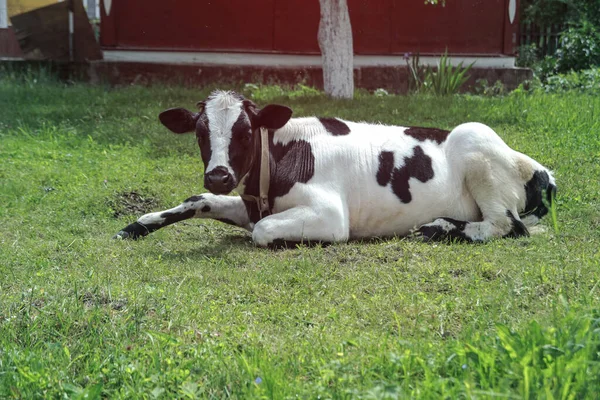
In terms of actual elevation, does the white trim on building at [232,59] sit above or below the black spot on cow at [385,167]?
above

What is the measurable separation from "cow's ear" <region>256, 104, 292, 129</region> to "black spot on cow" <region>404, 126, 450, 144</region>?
1.21m

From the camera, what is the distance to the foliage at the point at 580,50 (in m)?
20.1

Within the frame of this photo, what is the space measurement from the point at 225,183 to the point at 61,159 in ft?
14.1

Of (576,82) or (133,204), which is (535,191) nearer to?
(133,204)

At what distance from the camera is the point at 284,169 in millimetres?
6922

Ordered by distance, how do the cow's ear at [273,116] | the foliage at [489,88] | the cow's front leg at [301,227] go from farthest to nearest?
the foliage at [489,88] < the cow's ear at [273,116] < the cow's front leg at [301,227]

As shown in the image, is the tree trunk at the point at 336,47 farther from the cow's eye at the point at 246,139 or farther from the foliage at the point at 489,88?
the cow's eye at the point at 246,139

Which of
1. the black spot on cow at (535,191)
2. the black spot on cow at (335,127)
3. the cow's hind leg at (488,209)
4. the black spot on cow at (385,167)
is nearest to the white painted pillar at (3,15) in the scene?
the black spot on cow at (335,127)

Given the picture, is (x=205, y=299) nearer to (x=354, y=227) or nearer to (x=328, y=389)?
(x=328, y=389)

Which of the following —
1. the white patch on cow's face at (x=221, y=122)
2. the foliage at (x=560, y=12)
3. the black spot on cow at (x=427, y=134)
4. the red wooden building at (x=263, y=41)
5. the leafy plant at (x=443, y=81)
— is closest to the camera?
the white patch on cow's face at (x=221, y=122)

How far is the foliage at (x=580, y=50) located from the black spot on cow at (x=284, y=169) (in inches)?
577

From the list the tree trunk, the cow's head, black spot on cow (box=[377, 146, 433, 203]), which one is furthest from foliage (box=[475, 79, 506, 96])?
the cow's head

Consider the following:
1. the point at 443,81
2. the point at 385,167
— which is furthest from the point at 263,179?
the point at 443,81

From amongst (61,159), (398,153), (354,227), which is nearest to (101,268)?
(354,227)
